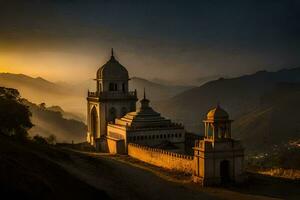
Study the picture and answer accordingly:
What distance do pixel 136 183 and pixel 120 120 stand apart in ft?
62.5

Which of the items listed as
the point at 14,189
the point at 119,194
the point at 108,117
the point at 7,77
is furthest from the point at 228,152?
the point at 7,77

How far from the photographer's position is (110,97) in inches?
2211

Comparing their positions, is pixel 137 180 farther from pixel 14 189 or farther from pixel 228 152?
pixel 14 189

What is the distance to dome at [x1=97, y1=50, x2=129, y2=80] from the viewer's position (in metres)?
57.1

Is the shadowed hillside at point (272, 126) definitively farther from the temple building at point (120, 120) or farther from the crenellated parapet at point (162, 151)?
the crenellated parapet at point (162, 151)

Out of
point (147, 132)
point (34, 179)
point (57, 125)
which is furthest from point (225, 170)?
point (57, 125)

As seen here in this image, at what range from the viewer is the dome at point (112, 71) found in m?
57.1

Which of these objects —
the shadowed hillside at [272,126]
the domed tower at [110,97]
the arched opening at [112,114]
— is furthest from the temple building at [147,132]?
the shadowed hillside at [272,126]

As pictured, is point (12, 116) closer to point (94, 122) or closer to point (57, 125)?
point (94, 122)

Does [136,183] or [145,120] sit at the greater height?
[145,120]

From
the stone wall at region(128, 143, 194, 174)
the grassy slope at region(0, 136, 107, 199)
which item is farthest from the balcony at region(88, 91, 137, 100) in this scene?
the grassy slope at region(0, 136, 107, 199)

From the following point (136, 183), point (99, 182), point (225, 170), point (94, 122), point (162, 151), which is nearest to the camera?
point (99, 182)

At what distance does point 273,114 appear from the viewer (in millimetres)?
122188

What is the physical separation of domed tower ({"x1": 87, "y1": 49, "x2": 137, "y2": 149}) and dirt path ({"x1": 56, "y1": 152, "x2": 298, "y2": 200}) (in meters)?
17.5
